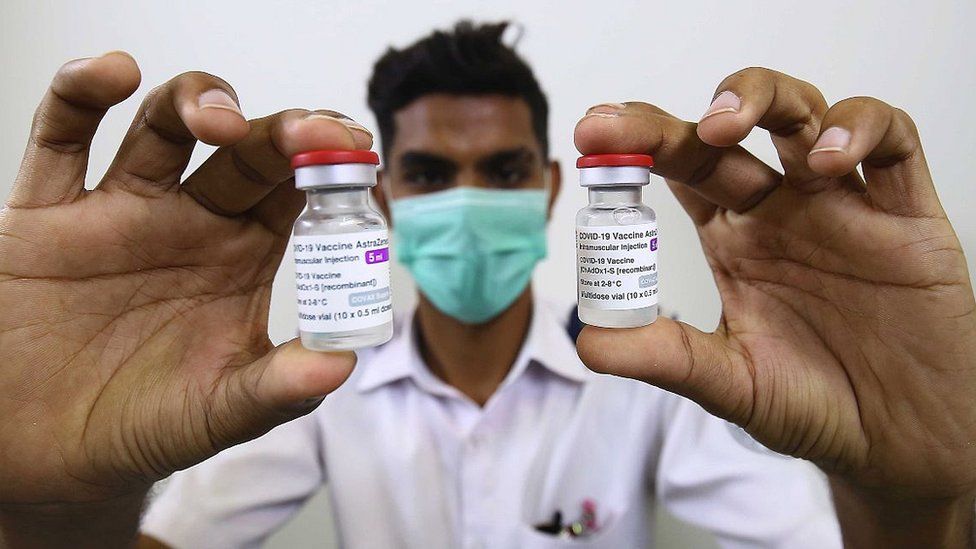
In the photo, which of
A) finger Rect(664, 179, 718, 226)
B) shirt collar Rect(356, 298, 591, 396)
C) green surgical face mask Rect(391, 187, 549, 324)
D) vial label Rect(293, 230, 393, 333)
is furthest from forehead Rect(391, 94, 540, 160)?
vial label Rect(293, 230, 393, 333)

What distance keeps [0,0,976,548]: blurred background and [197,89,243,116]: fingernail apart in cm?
93

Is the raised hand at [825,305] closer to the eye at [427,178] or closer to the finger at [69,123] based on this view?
the finger at [69,123]

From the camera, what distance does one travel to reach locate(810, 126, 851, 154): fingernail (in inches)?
28.6

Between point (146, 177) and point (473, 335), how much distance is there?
1.08m

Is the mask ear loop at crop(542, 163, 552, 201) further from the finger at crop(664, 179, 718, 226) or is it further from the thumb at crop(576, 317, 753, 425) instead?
the thumb at crop(576, 317, 753, 425)

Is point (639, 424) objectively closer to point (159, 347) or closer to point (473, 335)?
point (473, 335)

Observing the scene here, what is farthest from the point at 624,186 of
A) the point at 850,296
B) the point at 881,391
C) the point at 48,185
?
the point at 48,185

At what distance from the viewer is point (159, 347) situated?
89cm

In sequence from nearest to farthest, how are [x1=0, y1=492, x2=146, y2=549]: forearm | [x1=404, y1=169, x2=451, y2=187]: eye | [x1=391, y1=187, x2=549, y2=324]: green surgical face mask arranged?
1. [x1=0, y1=492, x2=146, y2=549]: forearm
2. [x1=391, y1=187, x2=549, y2=324]: green surgical face mask
3. [x1=404, y1=169, x2=451, y2=187]: eye

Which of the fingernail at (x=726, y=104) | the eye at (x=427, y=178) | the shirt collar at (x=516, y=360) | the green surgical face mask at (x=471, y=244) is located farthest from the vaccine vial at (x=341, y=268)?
the shirt collar at (x=516, y=360)

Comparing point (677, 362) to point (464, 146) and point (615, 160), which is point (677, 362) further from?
point (464, 146)

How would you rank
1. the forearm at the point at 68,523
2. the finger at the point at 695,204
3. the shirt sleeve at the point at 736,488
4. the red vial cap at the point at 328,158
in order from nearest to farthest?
the red vial cap at the point at 328,158, the forearm at the point at 68,523, the finger at the point at 695,204, the shirt sleeve at the point at 736,488

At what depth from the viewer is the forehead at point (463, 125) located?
5.37ft

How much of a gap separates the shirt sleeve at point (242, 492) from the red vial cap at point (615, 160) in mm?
1303
